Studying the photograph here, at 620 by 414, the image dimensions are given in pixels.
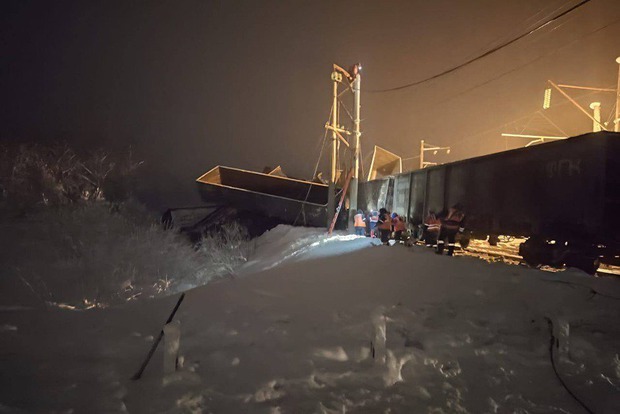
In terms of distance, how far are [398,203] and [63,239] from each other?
14715 mm

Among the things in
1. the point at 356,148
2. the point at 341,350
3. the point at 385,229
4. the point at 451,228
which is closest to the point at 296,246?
the point at 385,229

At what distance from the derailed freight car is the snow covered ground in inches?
47.9

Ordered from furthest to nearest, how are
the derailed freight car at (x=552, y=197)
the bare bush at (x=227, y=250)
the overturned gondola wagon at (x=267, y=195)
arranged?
the overturned gondola wagon at (x=267, y=195) → the bare bush at (x=227, y=250) → the derailed freight car at (x=552, y=197)

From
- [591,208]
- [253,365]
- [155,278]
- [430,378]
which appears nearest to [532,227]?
[591,208]

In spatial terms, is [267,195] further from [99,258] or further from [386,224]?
[386,224]

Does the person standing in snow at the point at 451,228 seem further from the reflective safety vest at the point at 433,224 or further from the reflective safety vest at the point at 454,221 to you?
the reflective safety vest at the point at 433,224

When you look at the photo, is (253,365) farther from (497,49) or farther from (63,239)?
(63,239)

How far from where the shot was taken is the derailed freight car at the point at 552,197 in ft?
19.0

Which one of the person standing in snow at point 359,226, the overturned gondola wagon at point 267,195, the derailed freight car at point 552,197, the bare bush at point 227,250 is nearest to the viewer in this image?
the derailed freight car at point 552,197

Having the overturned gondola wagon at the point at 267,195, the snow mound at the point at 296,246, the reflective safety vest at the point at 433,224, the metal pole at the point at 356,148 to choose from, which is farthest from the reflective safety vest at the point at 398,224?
the overturned gondola wagon at the point at 267,195

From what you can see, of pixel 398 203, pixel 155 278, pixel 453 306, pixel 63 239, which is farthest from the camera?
pixel 63 239

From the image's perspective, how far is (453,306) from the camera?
14.4ft

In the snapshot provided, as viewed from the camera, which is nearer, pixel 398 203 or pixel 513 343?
pixel 513 343

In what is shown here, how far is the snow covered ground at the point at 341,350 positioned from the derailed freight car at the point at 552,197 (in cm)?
122
